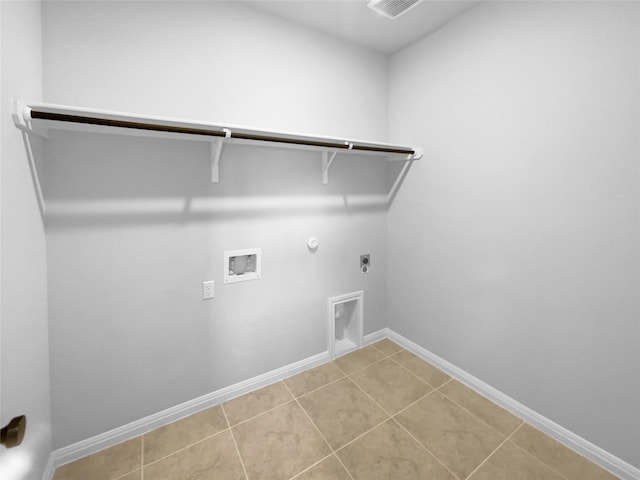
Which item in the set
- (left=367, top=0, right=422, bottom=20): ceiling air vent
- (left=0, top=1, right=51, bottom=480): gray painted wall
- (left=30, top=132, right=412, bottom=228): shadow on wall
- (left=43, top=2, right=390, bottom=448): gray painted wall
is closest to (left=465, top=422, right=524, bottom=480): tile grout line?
(left=43, top=2, right=390, bottom=448): gray painted wall

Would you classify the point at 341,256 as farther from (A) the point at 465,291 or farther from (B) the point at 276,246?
(A) the point at 465,291

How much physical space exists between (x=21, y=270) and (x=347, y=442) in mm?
1768

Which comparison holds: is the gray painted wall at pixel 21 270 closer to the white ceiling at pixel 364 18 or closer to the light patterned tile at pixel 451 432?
the white ceiling at pixel 364 18

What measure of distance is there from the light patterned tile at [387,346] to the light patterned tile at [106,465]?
1.88 m

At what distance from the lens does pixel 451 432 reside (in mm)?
1674

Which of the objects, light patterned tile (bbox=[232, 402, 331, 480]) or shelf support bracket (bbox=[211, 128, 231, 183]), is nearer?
light patterned tile (bbox=[232, 402, 331, 480])

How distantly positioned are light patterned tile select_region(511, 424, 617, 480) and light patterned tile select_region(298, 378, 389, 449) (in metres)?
0.79

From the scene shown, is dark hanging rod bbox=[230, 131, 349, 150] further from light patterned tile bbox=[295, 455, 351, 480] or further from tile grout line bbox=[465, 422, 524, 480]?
tile grout line bbox=[465, 422, 524, 480]

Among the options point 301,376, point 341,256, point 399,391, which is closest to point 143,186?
point 341,256

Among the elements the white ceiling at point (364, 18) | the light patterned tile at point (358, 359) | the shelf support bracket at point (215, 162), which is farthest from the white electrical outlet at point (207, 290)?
the white ceiling at point (364, 18)

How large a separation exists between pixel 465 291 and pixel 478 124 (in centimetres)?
118

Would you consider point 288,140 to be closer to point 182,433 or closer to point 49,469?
point 182,433

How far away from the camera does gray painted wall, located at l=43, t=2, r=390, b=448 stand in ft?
4.65

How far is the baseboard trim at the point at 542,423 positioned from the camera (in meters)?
1.42
